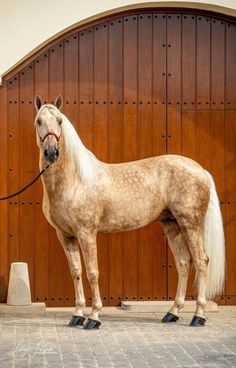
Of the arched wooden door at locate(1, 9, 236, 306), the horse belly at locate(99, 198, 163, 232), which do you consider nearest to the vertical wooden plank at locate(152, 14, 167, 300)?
the arched wooden door at locate(1, 9, 236, 306)

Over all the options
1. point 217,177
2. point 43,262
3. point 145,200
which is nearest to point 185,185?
point 145,200

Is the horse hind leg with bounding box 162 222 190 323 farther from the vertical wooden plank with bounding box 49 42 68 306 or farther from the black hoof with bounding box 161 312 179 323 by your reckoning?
the vertical wooden plank with bounding box 49 42 68 306

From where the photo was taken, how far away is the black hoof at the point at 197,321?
391 inches

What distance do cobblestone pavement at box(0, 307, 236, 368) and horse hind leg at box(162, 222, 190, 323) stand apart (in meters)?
0.24

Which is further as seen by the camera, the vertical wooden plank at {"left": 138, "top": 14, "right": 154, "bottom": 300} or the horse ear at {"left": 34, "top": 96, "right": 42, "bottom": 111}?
the vertical wooden plank at {"left": 138, "top": 14, "right": 154, "bottom": 300}

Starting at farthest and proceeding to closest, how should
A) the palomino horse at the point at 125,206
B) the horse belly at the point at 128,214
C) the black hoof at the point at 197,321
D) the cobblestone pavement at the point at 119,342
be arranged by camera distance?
the horse belly at the point at 128,214 < the black hoof at the point at 197,321 < the palomino horse at the point at 125,206 < the cobblestone pavement at the point at 119,342

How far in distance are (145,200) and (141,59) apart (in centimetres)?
209

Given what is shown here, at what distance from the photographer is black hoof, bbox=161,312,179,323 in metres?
10.2

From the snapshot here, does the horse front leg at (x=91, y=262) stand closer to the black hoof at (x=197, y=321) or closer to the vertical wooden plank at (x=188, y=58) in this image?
the black hoof at (x=197, y=321)

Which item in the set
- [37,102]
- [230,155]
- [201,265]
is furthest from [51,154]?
[230,155]

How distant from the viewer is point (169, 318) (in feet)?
33.7

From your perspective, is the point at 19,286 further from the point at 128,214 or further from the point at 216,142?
the point at 216,142

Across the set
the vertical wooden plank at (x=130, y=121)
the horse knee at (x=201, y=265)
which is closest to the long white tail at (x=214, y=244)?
the horse knee at (x=201, y=265)

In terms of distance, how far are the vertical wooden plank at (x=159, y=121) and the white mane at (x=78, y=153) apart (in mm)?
1572
